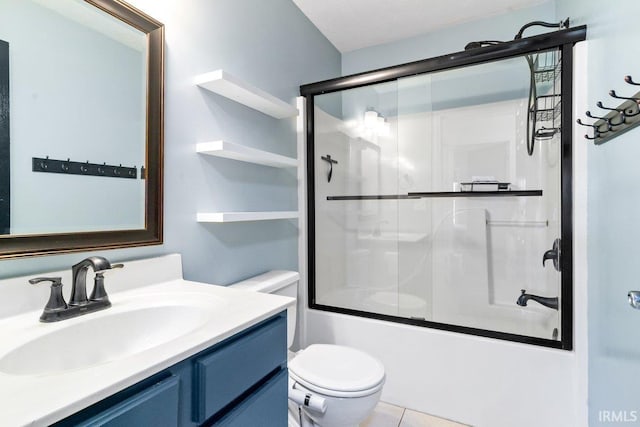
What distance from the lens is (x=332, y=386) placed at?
1.22 metres

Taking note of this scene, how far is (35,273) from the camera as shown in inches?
33.0

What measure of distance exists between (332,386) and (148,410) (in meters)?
0.84

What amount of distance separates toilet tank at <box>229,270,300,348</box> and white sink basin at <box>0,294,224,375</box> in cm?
50

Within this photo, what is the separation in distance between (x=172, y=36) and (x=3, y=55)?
1.91 feet

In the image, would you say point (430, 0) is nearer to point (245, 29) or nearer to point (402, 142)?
point (402, 142)

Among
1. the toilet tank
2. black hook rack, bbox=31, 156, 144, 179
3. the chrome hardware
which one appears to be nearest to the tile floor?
the toilet tank

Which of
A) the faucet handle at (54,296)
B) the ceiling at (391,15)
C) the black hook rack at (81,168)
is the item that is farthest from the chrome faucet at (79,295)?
the ceiling at (391,15)

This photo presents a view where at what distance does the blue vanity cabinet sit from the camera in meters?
0.52

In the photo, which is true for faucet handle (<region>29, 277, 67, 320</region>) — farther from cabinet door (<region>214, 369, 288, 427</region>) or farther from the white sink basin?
cabinet door (<region>214, 369, 288, 427</region>)

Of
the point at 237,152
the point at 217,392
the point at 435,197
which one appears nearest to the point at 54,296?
the point at 217,392

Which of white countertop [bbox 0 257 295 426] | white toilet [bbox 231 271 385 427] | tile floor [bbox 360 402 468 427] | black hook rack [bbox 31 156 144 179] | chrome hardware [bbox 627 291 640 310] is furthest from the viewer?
tile floor [bbox 360 402 468 427]

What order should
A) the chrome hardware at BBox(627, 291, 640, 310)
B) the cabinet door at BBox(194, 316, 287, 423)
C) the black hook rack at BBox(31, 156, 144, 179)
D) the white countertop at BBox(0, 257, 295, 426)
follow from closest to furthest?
1. the white countertop at BBox(0, 257, 295, 426)
2. the cabinet door at BBox(194, 316, 287, 423)
3. the chrome hardware at BBox(627, 291, 640, 310)
4. the black hook rack at BBox(31, 156, 144, 179)

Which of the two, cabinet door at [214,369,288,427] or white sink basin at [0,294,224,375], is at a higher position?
white sink basin at [0,294,224,375]

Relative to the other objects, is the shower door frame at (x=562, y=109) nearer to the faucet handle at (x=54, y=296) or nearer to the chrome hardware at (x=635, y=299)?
the chrome hardware at (x=635, y=299)
